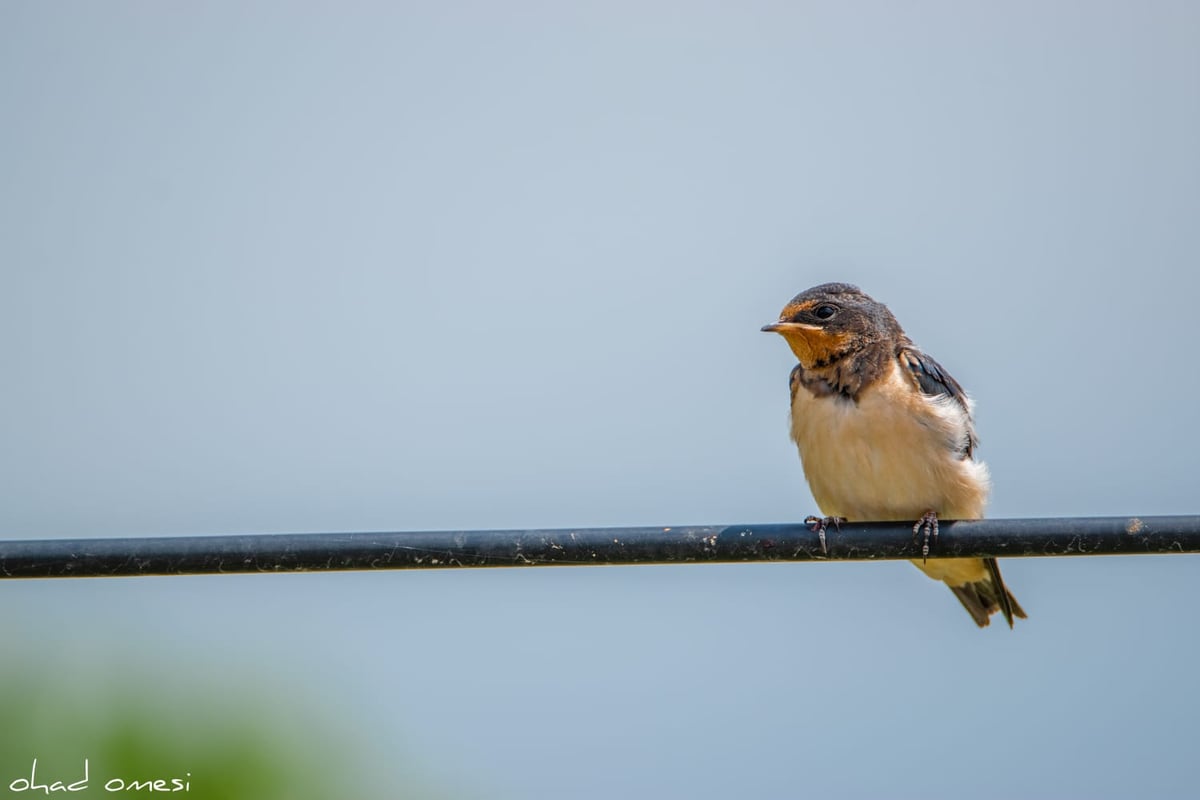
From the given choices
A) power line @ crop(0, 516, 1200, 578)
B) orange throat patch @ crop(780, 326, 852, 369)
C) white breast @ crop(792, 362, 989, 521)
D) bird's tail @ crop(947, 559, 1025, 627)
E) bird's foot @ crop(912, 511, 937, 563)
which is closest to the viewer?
power line @ crop(0, 516, 1200, 578)

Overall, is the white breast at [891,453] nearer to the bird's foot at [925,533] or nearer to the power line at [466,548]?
the bird's foot at [925,533]

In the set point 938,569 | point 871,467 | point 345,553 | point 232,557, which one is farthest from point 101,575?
point 938,569

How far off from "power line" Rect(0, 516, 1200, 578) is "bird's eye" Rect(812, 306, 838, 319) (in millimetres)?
2975

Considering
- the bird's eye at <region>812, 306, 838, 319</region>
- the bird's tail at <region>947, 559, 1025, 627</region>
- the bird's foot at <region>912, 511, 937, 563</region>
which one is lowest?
the bird's tail at <region>947, 559, 1025, 627</region>

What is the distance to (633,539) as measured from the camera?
16.4 feet

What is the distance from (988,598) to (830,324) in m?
1.94

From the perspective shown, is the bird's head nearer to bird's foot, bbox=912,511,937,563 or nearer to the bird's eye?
the bird's eye

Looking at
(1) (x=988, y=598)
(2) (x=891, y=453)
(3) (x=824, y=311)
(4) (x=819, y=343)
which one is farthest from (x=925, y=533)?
(1) (x=988, y=598)

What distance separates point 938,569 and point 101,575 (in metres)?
5.02

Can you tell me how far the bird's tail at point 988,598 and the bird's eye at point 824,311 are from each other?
1643mm

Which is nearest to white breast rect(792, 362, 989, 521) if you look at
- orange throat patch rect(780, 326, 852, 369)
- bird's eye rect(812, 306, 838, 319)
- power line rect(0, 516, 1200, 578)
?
orange throat patch rect(780, 326, 852, 369)

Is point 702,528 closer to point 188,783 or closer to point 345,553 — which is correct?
point 345,553

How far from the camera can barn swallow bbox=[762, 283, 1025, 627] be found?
7680 mm

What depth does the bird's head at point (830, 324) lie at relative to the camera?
7.92 m
